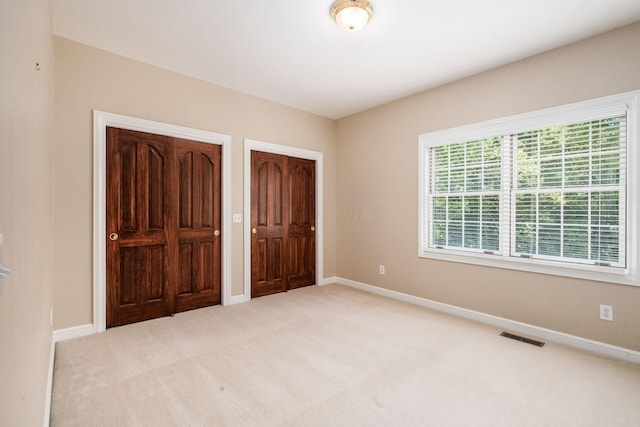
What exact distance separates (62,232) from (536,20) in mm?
4575

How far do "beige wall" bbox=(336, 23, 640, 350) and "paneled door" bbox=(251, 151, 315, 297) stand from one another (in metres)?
0.64

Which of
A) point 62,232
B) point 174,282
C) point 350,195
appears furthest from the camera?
point 350,195

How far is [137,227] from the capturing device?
10.6ft

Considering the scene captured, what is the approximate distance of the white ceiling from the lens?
236cm

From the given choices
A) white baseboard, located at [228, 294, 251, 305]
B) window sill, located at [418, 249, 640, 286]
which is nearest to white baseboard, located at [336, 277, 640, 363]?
window sill, located at [418, 249, 640, 286]

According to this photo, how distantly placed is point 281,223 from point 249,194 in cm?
72

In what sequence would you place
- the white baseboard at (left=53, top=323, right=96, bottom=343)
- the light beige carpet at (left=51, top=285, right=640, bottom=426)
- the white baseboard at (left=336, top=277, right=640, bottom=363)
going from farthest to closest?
the white baseboard at (left=53, top=323, right=96, bottom=343) < the white baseboard at (left=336, top=277, right=640, bottom=363) < the light beige carpet at (left=51, top=285, right=640, bottom=426)

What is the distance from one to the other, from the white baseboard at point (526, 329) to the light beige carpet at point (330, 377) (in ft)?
0.40

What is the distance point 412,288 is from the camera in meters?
4.07

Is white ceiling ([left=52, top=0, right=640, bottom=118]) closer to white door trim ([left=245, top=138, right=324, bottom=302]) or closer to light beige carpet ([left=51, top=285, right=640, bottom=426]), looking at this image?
white door trim ([left=245, top=138, right=324, bottom=302])

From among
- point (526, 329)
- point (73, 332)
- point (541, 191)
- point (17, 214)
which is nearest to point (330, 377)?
point (17, 214)

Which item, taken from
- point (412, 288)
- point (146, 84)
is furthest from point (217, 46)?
point (412, 288)

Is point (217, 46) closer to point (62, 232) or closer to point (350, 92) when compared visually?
point (350, 92)

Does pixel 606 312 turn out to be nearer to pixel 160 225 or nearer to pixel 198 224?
pixel 198 224
